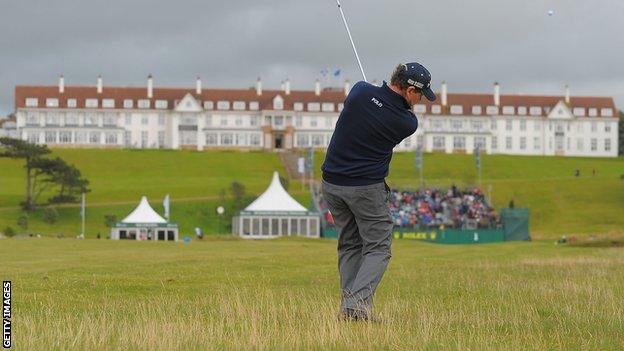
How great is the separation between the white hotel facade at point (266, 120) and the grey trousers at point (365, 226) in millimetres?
153570

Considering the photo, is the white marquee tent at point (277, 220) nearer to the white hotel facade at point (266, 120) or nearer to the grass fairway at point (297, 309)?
the grass fairway at point (297, 309)

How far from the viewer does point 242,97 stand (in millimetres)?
172750

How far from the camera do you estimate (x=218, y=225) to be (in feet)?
258

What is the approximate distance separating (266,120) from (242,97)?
5526mm

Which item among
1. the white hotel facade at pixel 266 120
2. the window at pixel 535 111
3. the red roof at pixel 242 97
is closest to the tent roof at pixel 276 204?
the white hotel facade at pixel 266 120

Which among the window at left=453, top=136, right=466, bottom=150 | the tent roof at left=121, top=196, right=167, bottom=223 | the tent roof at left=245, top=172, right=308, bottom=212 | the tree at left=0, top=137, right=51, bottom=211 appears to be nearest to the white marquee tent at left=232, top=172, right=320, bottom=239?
the tent roof at left=245, top=172, right=308, bottom=212

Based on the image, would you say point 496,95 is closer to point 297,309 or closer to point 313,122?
point 313,122

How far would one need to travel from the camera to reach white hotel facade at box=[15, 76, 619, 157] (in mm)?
168125

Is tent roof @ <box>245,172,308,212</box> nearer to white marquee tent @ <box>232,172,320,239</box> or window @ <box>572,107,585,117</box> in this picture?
white marquee tent @ <box>232,172,320,239</box>

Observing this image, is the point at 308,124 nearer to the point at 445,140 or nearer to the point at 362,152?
the point at 445,140

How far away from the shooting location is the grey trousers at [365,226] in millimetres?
11656

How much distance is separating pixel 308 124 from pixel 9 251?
464ft

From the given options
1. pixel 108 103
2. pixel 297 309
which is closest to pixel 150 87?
pixel 108 103

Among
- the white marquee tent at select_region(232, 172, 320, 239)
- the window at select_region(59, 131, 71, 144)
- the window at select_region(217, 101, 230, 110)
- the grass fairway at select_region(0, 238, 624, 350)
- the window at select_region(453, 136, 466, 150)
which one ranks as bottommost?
the grass fairway at select_region(0, 238, 624, 350)
